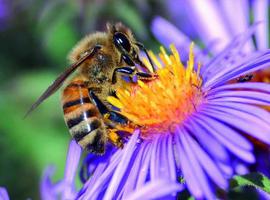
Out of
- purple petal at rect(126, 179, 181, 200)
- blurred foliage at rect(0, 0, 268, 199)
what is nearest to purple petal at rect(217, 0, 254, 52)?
blurred foliage at rect(0, 0, 268, 199)

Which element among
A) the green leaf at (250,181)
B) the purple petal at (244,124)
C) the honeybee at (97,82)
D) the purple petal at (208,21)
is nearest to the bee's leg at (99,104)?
the honeybee at (97,82)

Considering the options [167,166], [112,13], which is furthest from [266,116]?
[112,13]

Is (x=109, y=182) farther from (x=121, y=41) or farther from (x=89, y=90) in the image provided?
(x=121, y=41)

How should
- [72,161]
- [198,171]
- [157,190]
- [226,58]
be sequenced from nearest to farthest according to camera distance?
1. [157,190]
2. [198,171]
3. [72,161]
4. [226,58]

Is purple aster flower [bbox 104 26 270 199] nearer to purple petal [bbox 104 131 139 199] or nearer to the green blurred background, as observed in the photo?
purple petal [bbox 104 131 139 199]

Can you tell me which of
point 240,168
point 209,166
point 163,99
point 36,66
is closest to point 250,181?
point 240,168

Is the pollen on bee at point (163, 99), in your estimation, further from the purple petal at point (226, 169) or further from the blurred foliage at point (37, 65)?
the blurred foliage at point (37, 65)
